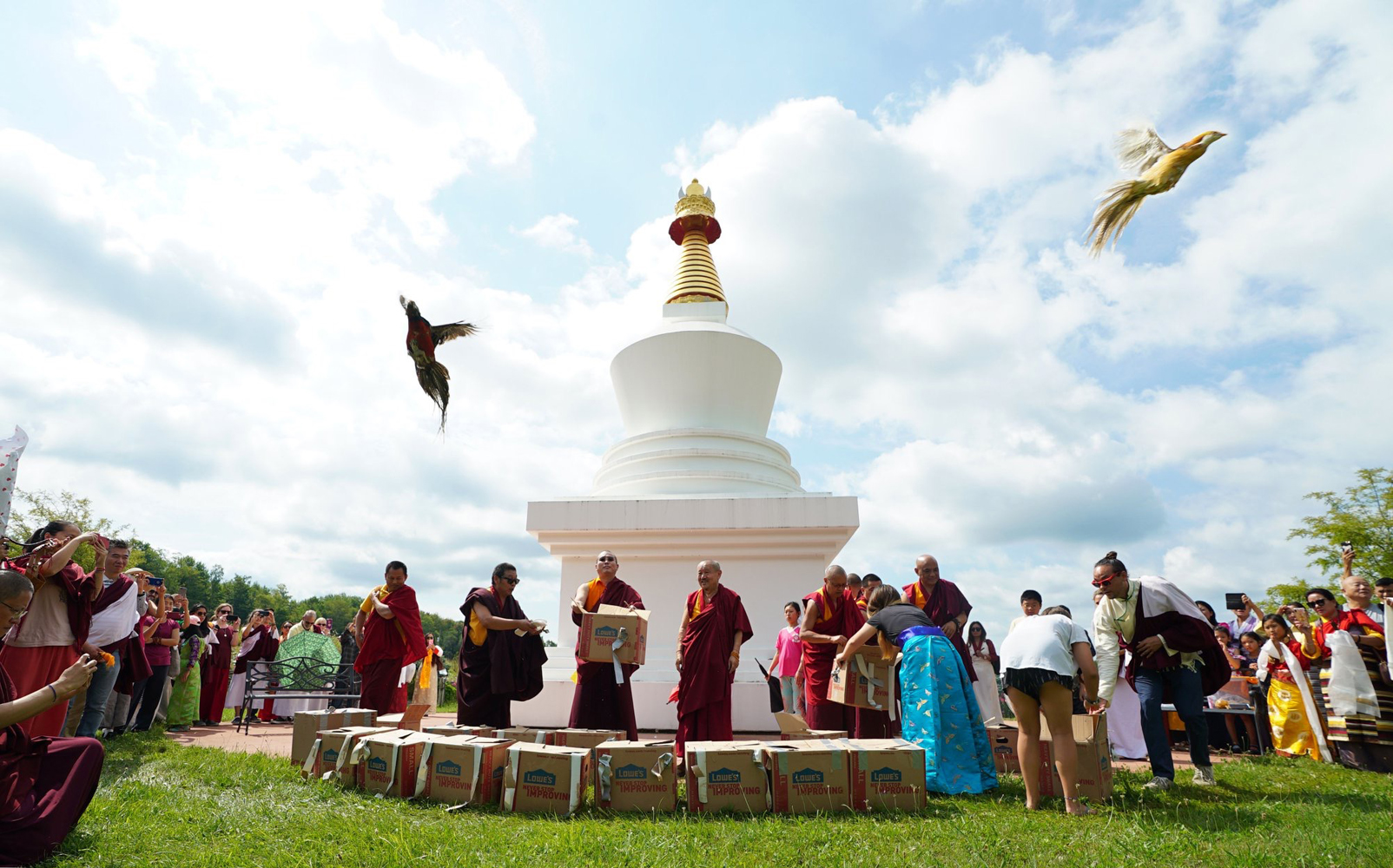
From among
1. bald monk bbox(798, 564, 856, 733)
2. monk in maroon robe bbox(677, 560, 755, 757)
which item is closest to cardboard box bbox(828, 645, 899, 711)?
bald monk bbox(798, 564, 856, 733)

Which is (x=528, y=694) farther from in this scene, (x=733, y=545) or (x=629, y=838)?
(x=733, y=545)

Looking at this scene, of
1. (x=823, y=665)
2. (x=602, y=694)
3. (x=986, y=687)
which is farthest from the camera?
(x=986, y=687)

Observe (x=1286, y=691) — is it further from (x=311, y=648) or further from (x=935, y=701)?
(x=311, y=648)

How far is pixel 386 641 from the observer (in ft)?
24.7

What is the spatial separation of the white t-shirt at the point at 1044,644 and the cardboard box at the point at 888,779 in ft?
2.77

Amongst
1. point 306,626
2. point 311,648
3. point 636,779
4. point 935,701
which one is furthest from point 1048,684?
point 306,626

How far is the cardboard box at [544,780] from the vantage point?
4.68m

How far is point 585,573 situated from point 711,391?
12.4 ft

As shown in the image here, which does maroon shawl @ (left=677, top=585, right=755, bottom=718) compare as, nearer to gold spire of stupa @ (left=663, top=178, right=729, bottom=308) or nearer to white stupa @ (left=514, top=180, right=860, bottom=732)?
white stupa @ (left=514, top=180, right=860, bottom=732)

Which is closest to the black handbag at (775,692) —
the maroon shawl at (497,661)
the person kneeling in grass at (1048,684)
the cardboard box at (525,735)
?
the maroon shawl at (497,661)

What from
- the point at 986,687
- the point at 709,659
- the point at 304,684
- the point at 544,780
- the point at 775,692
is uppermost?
the point at 709,659

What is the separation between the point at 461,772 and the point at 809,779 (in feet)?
7.28

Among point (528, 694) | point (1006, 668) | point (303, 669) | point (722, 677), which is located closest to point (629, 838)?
point (1006, 668)

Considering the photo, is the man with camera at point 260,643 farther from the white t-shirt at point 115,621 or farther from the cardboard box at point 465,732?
the cardboard box at point 465,732
